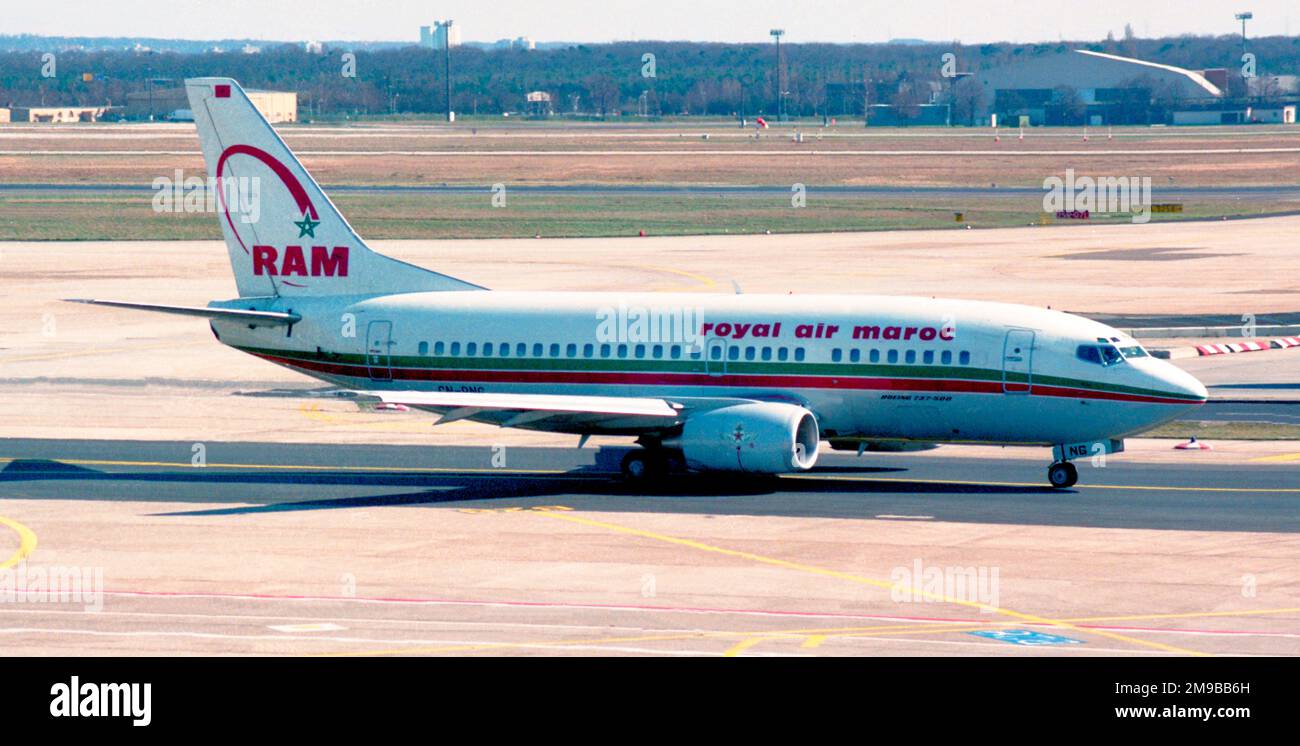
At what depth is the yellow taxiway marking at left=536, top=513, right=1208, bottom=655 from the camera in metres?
27.3

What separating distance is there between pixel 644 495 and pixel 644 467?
152cm

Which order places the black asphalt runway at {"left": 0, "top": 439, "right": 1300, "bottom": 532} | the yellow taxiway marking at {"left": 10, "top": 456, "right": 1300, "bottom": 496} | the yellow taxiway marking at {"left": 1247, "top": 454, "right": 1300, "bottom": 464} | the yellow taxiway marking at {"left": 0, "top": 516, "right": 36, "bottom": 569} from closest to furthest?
the yellow taxiway marking at {"left": 0, "top": 516, "right": 36, "bottom": 569}, the black asphalt runway at {"left": 0, "top": 439, "right": 1300, "bottom": 532}, the yellow taxiway marking at {"left": 10, "top": 456, "right": 1300, "bottom": 496}, the yellow taxiway marking at {"left": 1247, "top": 454, "right": 1300, "bottom": 464}

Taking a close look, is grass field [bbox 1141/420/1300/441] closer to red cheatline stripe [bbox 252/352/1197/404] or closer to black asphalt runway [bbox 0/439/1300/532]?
black asphalt runway [bbox 0/439/1300/532]

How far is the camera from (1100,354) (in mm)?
40219

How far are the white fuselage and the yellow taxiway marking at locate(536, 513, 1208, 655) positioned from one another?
5922mm

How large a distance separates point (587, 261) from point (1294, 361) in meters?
41.2

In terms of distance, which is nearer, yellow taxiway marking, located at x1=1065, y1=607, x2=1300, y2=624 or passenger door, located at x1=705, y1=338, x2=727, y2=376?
yellow taxiway marking, located at x1=1065, y1=607, x2=1300, y2=624

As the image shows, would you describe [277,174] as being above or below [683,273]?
above

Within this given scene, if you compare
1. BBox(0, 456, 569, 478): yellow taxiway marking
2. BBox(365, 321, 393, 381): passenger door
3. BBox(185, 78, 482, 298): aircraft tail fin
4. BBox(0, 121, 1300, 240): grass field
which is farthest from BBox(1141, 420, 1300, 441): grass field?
BBox(0, 121, 1300, 240): grass field

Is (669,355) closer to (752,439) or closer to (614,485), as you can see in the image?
(614,485)

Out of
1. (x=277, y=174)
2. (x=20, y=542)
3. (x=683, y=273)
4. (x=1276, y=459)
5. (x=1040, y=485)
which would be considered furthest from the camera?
(x=683, y=273)

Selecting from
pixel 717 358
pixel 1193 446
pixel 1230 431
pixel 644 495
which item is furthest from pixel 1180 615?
pixel 1230 431

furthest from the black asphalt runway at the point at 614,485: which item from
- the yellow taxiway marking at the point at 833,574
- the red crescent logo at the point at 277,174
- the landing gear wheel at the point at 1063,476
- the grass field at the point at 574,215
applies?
the grass field at the point at 574,215

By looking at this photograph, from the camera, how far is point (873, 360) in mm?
41281
